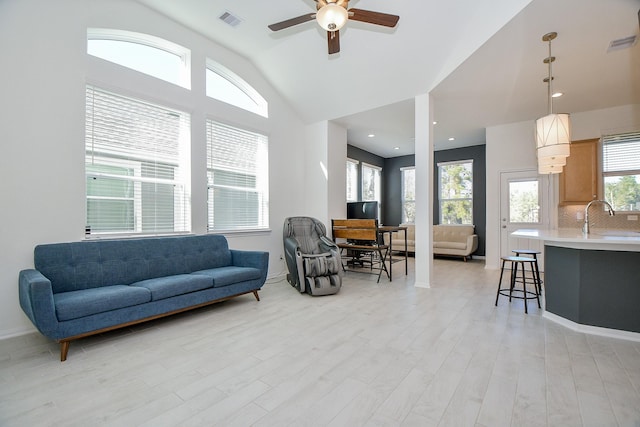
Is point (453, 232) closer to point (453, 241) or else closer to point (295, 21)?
point (453, 241)

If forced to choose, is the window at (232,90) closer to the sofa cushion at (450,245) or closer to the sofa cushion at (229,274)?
the sofa cushion at (229,274)

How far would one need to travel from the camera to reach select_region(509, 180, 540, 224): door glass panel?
18.8 feet

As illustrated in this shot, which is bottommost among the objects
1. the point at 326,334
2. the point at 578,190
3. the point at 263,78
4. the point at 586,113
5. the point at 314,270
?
the point at 326,334

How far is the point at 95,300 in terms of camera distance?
2.41 metres

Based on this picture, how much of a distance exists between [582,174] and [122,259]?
701 centimetres

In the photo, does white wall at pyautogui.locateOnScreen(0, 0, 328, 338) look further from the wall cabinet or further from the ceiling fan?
the wall cabinet

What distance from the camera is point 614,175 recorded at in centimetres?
492

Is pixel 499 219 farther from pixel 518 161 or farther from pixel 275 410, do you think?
pixel 275 410

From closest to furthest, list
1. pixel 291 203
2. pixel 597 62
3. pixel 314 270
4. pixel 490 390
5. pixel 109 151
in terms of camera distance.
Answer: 1. pixel 490 390
2. pixel 109 151
3. pixel 597 62
4. pixel 314 270
5. pixel 291 203

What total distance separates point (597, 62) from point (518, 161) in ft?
8.08

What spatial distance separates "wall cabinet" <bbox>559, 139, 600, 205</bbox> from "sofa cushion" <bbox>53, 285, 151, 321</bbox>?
6.61 metres

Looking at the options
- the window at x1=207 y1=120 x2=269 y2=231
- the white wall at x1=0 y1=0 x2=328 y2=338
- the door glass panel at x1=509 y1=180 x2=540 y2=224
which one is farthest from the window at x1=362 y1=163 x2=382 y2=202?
the white wall at x1=0 y1=0 x2=328 y2=338

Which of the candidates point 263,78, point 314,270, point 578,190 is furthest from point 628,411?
point 263,78

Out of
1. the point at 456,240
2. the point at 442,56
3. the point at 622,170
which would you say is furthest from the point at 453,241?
the point at 442,56
